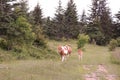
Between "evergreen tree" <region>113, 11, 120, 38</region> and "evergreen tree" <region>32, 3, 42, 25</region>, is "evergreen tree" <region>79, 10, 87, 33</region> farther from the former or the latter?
"evergreen tree" <region>32, 3, 42, 25</region>

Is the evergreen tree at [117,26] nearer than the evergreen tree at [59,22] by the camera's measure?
No

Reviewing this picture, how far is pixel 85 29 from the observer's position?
218 feet

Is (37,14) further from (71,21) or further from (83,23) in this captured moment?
(83,23)

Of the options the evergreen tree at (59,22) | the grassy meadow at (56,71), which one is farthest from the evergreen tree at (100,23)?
the grassy meadow at (56,71)

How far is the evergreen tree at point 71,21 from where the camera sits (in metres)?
65.6

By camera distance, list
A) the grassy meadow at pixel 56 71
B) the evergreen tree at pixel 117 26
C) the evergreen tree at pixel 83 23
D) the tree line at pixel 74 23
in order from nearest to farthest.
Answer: the grassy meadow at pixel 56 71 → the tree line at pixel 74 23 → the evergreen tree at pixel 83 23 → the evergreen tree at pixel 117 26

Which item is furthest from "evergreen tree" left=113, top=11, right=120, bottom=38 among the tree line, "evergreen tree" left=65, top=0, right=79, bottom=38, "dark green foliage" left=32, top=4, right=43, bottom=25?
"dark green foliage" left=32, top=4, right=43, bottom=25

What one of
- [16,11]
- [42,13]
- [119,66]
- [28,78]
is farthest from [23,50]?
[42,13]

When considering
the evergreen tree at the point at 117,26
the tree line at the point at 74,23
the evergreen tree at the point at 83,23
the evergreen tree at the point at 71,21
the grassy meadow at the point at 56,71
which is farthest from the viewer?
the evergreen tree at the point at 117,26

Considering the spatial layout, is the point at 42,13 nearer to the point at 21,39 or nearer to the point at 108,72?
the point at 21,39

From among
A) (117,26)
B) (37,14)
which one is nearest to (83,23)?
(117,26)

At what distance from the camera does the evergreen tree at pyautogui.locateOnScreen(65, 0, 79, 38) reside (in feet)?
215

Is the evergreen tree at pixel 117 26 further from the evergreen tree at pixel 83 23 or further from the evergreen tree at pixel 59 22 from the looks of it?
the evergreen tree at pixel 59 22

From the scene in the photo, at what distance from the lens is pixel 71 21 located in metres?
67.5
